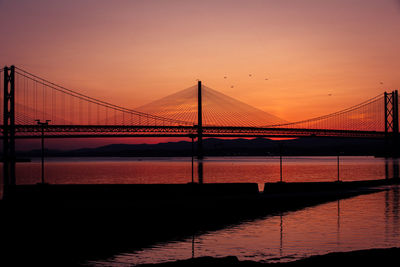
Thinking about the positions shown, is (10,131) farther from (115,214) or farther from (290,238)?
(290,238)

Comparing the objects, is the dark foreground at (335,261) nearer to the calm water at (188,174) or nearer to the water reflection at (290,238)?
Answer: the water reflection at (290,238)

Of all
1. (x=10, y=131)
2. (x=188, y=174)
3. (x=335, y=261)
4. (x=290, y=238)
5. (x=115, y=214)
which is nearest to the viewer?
(x=335, y=261)

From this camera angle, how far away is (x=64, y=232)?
2147 cm

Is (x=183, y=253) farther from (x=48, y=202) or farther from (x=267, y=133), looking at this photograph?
(x=267, y=133)

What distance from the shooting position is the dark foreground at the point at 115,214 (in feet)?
58.8

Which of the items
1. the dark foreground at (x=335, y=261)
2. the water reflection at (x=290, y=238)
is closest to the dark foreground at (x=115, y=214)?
the dark foreground at (x=335, y=261)

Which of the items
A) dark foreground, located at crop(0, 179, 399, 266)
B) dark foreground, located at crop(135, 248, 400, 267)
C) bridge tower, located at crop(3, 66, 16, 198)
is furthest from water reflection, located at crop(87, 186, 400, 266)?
bridge tower, located at crop(3, 66, 16, 198)

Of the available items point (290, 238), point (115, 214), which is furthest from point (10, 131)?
point (290, 238)

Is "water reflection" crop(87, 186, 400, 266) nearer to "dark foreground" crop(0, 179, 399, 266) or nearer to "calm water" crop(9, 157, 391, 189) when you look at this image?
"dark foreground" crop(0, 179, 399, 266)

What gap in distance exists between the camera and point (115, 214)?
25562mm

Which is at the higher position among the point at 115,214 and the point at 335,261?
the point at 335,261

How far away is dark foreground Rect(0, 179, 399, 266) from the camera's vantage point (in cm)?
1792

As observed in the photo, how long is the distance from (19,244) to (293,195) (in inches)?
826

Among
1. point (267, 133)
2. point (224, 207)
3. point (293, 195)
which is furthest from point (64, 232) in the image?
point (267, 133)
